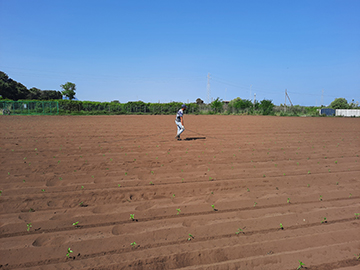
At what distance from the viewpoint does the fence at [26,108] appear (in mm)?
32188

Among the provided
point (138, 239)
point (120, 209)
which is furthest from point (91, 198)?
point (138, 239)

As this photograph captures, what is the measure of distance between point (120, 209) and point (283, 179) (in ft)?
13.2

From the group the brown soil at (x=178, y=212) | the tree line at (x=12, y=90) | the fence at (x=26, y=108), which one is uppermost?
the tree line at (x=12, y=90)

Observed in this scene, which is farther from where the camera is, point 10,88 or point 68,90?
point 68,90

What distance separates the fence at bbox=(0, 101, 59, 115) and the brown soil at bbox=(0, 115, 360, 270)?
30.0m

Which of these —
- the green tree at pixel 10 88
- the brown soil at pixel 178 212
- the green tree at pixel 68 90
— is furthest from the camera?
the green tree at pixel 68 90

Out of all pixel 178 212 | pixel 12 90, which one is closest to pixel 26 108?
pixel 12 90

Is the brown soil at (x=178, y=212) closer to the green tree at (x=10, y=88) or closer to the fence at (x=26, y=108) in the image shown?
the fence at (x=26, y=108)

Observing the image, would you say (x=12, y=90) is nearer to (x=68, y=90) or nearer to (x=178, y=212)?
(x=68, y=90)

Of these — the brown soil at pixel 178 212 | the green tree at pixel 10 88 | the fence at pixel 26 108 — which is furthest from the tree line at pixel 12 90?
the brown soil at pixel 178 212

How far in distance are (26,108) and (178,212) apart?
36.8 meters

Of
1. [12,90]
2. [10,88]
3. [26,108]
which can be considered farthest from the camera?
[12,90]

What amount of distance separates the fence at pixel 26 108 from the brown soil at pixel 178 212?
2998cm

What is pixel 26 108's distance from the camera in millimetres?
33031
